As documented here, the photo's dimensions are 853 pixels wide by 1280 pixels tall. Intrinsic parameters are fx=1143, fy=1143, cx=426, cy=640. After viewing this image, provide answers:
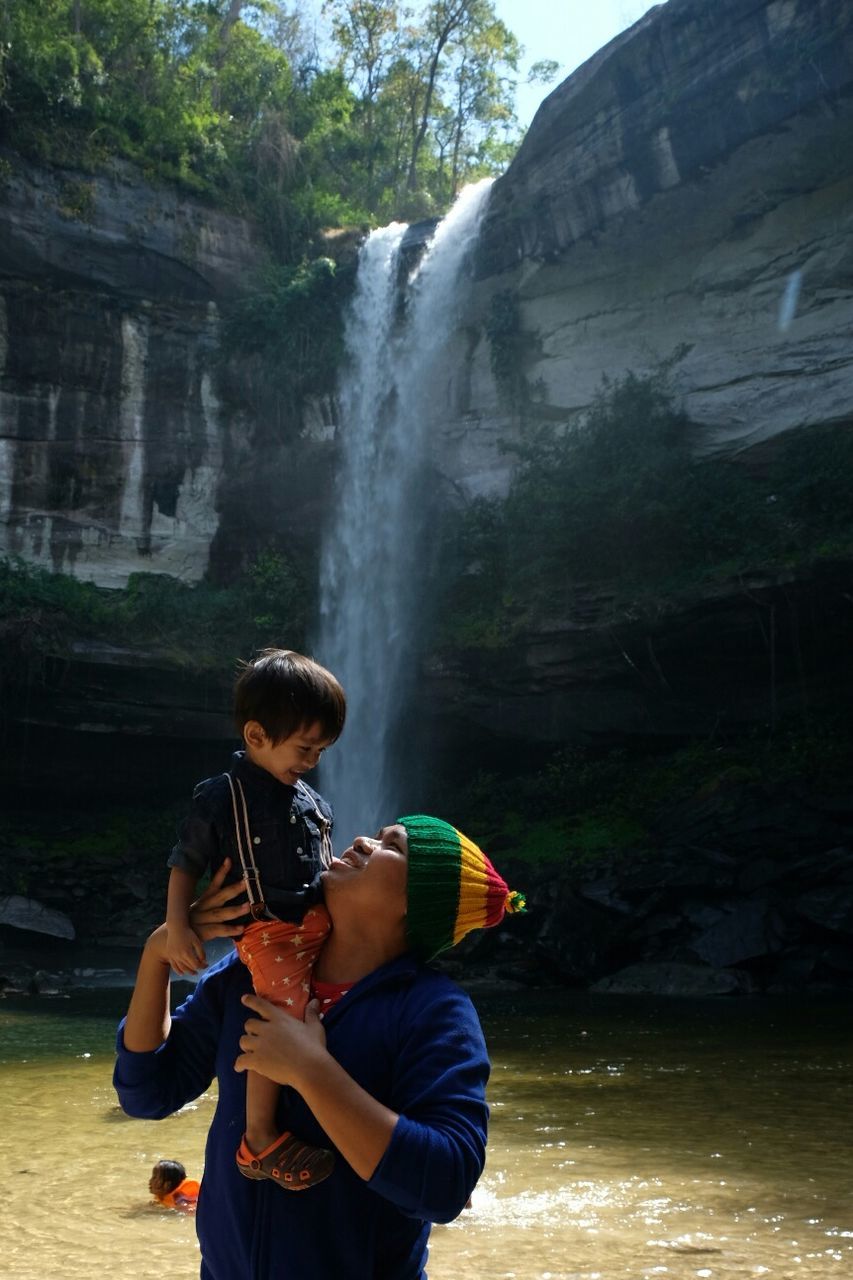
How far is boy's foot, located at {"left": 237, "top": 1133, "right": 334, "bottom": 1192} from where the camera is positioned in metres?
1.81

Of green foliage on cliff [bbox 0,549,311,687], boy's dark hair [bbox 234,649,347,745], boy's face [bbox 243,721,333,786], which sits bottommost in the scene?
boy's face [bbox 243,721,333,786]

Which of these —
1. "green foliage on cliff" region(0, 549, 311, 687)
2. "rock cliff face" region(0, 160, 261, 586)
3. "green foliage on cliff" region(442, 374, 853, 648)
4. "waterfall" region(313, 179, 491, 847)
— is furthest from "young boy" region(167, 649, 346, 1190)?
"rock cliff face" region(0, 160, 261, 586)

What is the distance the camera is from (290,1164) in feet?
5.95

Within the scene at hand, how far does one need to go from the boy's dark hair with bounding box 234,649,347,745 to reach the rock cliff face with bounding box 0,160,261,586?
2222 centimetres

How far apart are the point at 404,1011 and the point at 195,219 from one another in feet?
83.3

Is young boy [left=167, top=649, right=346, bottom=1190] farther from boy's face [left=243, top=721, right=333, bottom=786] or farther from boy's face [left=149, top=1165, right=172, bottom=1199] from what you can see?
boy's face [left=149, top=1165, right=172, bottom=1199]

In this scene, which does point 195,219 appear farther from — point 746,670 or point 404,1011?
point 404,1011

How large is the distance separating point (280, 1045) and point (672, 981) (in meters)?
14.3

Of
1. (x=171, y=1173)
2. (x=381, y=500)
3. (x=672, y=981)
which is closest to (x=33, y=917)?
(x=381, y=500)

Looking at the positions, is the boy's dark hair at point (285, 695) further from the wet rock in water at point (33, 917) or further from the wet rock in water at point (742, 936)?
the wet rock in water at point (33, 917)

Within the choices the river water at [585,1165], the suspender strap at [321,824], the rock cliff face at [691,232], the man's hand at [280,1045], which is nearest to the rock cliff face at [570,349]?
the rock cliff face at [691,232]

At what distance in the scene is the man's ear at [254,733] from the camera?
2221 mm

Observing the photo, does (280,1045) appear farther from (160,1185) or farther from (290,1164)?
(160,1185)

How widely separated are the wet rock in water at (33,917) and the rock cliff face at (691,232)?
37.8 ft
